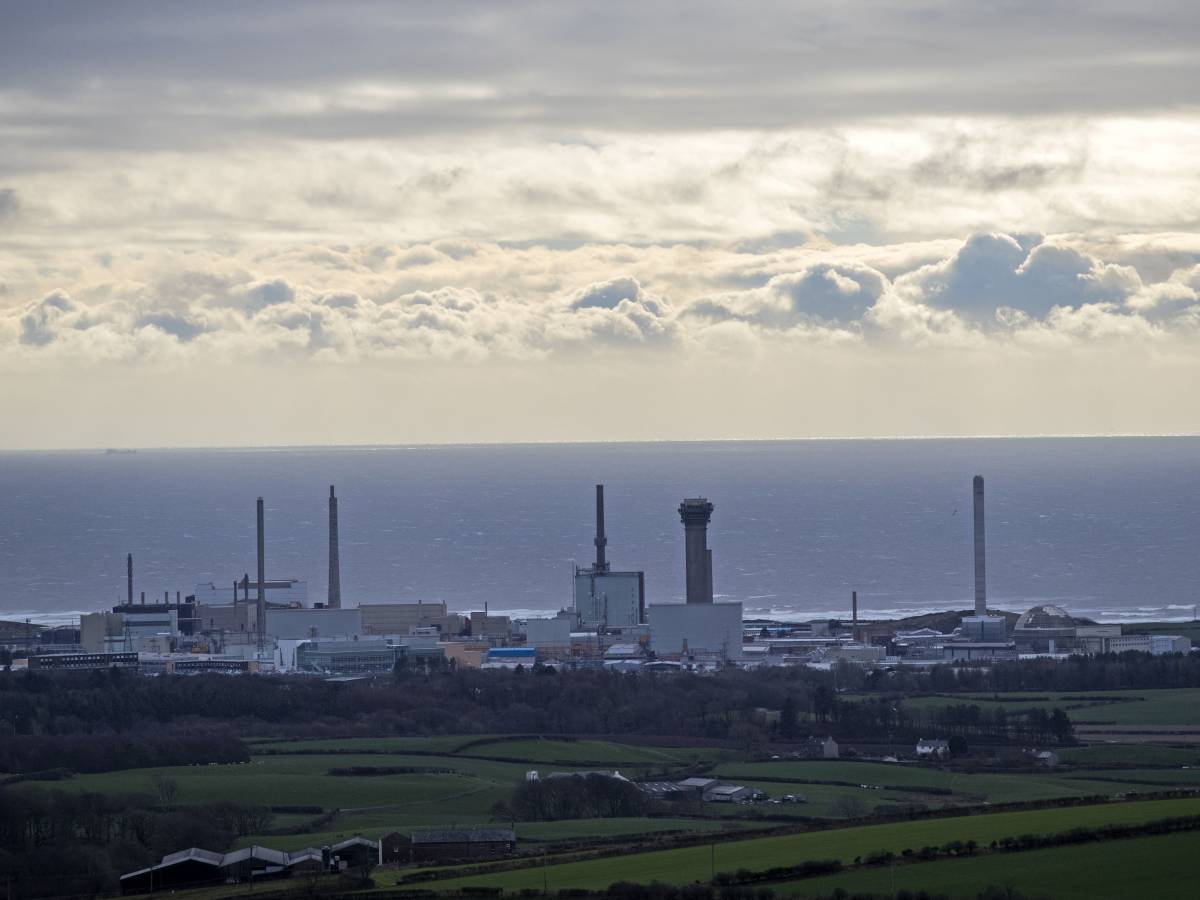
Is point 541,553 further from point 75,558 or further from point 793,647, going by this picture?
point 793,647

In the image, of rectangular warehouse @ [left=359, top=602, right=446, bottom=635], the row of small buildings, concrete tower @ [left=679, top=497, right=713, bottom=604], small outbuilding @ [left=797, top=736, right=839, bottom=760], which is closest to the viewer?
the row of small buildings

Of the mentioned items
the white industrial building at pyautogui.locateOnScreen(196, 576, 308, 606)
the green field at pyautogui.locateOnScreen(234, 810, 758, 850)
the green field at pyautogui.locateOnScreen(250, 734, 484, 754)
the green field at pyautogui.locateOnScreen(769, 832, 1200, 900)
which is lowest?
the green field at pyautogui.locateOnScreen(234, 810, 758, 850)

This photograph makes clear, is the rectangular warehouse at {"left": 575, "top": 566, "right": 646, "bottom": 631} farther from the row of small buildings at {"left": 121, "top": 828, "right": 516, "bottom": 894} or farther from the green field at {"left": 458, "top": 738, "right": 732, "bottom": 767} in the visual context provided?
the row of small buildings at {"left": 121, "top": 828, "right": 516, "bottom": 894}

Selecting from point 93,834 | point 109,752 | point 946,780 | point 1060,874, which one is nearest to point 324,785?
point 109,752

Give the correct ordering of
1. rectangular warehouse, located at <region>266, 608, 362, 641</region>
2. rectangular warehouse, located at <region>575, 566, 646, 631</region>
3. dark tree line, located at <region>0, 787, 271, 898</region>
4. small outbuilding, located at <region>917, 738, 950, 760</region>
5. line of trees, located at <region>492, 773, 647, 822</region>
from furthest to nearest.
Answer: rectangular warehouse, located at <region>575, 566, 646, 631</region>
rectangular warehouse, located at <region>266, 608, 362, 641</region>
small outbuilding, located at <region>917, 738, 950, 760</region>
line of trees, located at <region>492, 773, 647, 822</region>
dark tree line, located at <region>0, 787, 271, 898</region>

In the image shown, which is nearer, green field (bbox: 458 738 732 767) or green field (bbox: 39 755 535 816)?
green field (bbox: 39 755 535 816)

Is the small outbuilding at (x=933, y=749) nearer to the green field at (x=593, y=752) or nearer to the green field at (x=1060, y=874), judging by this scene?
the green field at (x=593, y=752)

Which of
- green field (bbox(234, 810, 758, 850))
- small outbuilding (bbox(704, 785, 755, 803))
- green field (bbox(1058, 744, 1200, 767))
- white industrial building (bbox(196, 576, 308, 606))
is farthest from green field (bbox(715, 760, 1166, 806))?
white industrial building (bbox(196, 576, 308, 606))
